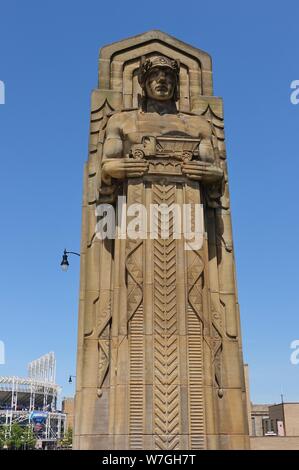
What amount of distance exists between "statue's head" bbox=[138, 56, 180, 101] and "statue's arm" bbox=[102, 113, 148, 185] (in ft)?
4.92

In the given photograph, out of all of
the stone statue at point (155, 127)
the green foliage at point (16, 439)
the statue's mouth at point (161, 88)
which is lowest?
the green foliage at point (16, 439)

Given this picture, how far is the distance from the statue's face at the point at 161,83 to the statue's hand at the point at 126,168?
2944 millimetres

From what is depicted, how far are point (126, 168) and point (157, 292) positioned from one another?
11.3 feet

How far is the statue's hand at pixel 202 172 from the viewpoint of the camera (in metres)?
13.4

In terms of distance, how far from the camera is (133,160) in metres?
13.3

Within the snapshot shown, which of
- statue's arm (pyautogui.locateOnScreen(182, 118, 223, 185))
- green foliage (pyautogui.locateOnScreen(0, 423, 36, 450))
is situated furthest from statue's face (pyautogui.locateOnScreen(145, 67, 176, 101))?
green foliage (pyautogui.locateOnScreen(0, 423, 36, 450))

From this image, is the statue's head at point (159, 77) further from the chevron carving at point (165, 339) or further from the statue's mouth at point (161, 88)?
the chevron carving at point (165, 339)

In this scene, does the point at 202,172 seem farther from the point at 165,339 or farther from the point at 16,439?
the point at 16,439

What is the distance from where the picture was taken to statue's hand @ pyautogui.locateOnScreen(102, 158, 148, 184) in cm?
1322

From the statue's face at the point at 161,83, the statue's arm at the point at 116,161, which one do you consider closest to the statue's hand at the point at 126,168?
the statue's arm at the point at 116,161

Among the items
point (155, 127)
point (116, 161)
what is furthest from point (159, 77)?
point (116, 161)

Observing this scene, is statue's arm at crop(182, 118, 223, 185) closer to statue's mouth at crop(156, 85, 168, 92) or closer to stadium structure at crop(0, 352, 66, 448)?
statue's mouth at crop(156, 85, 168, 92)

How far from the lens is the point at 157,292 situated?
12320 mm
